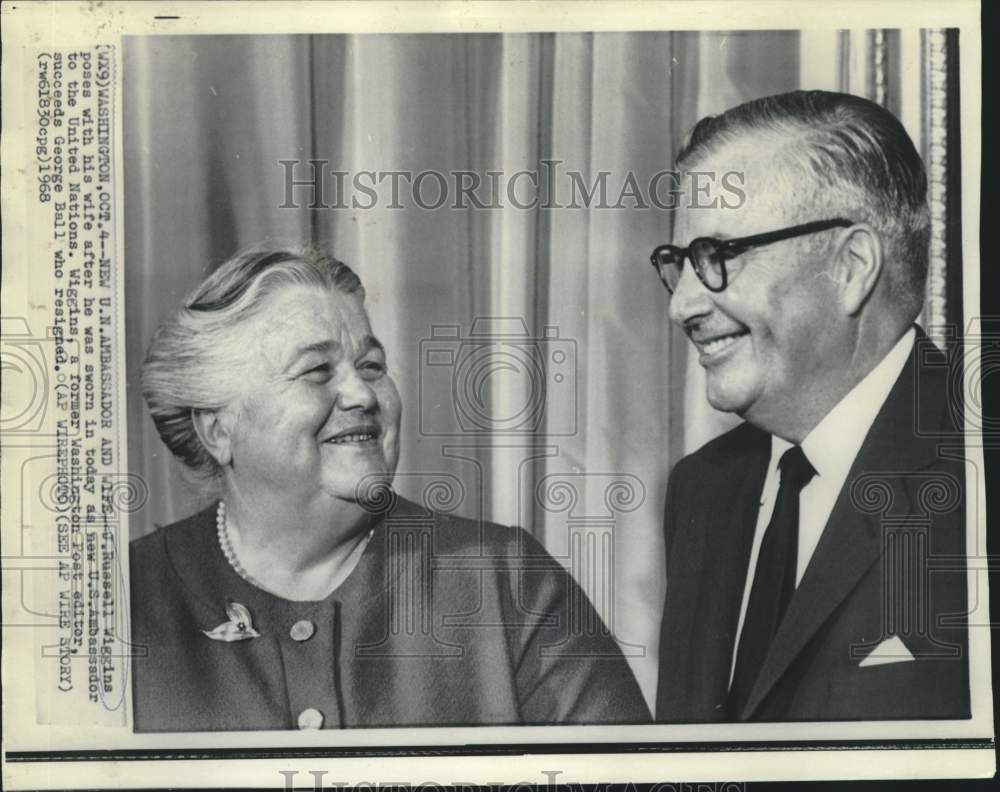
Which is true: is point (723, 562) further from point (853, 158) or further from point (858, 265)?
point (853, 158)

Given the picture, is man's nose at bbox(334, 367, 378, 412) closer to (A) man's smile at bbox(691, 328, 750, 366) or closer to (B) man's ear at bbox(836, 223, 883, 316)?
(A) man's smile at bbox(691, 328, 750, 366)

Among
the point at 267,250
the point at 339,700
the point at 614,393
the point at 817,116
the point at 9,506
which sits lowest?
the point at 339,700

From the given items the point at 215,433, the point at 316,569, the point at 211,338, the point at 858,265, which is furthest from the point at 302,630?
the point at 858,265

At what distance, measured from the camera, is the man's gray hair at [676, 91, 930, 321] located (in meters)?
1.24

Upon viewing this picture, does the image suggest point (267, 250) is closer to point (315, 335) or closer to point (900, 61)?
point (315, 335)

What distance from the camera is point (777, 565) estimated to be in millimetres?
1272

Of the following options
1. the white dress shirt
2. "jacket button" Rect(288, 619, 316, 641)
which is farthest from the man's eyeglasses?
"jacket button" Rect(288, 619, 316, 641)

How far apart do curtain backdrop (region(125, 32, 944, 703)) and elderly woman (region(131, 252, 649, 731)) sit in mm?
30

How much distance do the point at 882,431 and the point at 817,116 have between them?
14.2 inches

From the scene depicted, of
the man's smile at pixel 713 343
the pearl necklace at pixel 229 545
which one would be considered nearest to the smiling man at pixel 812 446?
the man's smile at pixel 713 343

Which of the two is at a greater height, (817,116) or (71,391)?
(817,116)

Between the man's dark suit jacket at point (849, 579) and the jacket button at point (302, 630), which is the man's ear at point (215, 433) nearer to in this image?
the jacket button at point (302, 630)

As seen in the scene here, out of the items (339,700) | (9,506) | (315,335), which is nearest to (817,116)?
(315,335)

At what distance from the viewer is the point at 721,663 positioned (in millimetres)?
1286
